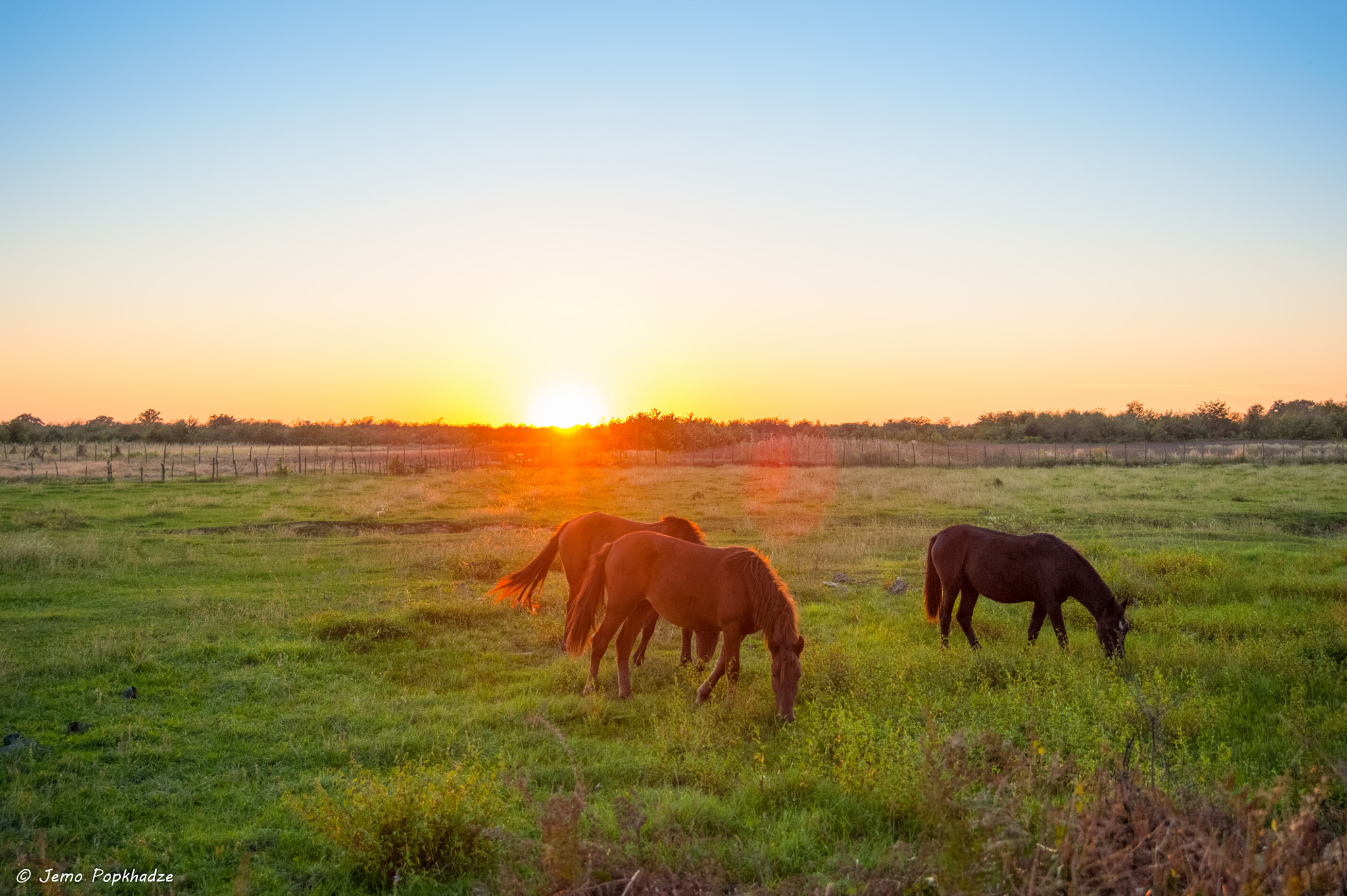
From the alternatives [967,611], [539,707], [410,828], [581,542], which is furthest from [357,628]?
[967,611]

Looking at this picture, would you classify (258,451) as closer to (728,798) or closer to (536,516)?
(536,516)

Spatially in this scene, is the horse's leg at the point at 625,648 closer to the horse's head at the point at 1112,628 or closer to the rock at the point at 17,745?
the rock at the point at 17,745

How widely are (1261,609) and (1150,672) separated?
439 cm

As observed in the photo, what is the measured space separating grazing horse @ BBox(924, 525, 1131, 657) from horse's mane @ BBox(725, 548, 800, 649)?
3362mm

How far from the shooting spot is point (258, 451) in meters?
59.7

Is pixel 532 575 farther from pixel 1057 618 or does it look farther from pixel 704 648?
pixel 1057 618

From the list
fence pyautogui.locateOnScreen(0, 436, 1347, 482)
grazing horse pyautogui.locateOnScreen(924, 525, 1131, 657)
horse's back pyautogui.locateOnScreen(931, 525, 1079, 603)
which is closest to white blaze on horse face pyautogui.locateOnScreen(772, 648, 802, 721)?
grazing horse pyautogui.locateOnScreen(924, 525, 1131, 657)

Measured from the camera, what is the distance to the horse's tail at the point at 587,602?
856 cm

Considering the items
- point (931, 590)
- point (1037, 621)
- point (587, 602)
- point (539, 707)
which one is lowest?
point (539, 707)

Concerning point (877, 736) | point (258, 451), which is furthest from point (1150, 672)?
point (258, 451)

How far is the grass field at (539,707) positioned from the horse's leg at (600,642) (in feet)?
0.83

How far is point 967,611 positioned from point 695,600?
4217mm

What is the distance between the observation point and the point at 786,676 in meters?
6.92

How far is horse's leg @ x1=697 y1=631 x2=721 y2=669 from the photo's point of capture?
28.2 feet
